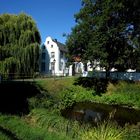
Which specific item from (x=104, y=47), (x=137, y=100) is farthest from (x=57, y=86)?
(x=137, y=100)

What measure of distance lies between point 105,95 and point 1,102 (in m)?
16.8

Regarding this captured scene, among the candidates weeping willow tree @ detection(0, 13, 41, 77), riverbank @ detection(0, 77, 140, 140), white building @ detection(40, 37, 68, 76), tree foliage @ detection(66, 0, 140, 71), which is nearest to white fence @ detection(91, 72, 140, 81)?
tree foliage @ detection(66, 0, 140, 71)

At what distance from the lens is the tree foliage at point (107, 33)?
1331 inches

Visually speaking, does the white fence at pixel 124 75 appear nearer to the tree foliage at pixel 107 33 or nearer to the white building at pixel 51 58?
the tree foliage at pixel 107 33

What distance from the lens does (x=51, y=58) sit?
2466 inches

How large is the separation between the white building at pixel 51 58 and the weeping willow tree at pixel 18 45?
1458 cm

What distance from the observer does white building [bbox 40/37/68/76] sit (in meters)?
61.6

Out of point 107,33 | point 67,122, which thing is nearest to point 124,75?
point 107,33

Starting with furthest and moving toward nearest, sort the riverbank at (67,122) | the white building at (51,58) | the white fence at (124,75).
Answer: the white building at (51,58) → the white fence at (124,75) → the riverbank at (67,122)

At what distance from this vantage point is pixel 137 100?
3141 centimetres

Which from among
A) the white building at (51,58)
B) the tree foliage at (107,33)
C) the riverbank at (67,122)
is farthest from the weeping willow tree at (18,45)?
the white building at (51,58)

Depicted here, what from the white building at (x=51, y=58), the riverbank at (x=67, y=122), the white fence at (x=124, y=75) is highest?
the white building at (x=51, y=58)

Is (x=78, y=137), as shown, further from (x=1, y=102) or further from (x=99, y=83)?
(x=99, y=83)

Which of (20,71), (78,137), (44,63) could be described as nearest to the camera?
(78,137)
